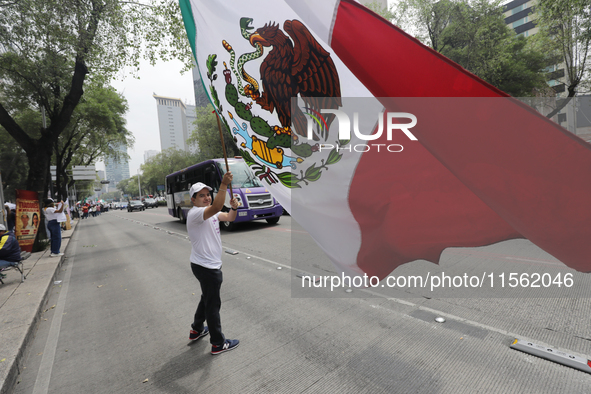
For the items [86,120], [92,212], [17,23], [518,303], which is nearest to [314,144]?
[518,303]

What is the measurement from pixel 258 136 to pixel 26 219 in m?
10.7

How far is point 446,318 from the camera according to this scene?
3654 mm

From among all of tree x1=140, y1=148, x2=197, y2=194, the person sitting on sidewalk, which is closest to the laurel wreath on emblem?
the person sitting on sidewalk

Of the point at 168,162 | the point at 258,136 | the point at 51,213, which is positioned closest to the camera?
the point at 258,136

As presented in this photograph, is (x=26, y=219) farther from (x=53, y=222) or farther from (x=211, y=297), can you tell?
(x=211, y=297)

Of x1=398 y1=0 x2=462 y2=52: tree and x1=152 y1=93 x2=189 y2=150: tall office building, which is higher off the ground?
x1=152 y1=93 x2=189 y2=150: tall office building

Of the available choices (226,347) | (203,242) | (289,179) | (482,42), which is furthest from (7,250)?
(482,42)

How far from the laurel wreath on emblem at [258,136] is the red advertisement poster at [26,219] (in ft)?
32.8

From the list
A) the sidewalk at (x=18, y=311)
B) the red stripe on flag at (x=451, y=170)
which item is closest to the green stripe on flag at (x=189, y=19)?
the red stripe on flag at (x=451, y=170)

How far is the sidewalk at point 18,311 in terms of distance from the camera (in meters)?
3.23

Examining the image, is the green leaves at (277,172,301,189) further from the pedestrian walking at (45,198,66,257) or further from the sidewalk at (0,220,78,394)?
the pedestrian walking at (45,198,66,257)

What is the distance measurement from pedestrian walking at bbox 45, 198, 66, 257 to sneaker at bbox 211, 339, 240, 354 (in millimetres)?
8041

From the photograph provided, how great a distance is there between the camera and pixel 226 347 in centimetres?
333

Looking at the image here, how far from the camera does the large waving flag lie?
5.15ft
